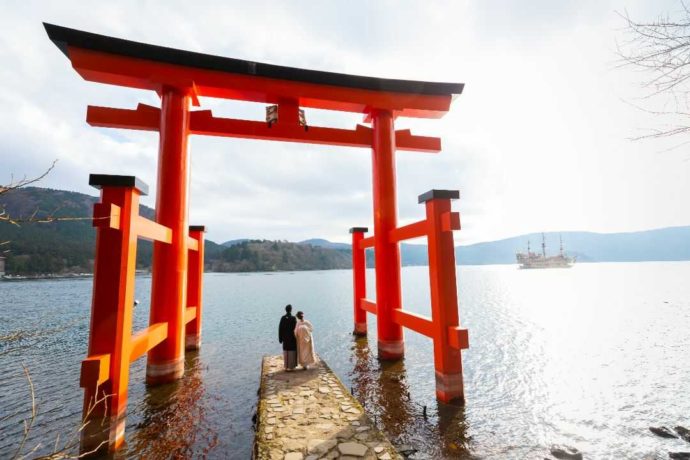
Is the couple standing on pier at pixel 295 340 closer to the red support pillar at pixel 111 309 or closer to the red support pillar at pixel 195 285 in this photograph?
the red support pillar at pixel 111 309

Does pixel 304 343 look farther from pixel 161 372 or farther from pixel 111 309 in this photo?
pixel 111 309

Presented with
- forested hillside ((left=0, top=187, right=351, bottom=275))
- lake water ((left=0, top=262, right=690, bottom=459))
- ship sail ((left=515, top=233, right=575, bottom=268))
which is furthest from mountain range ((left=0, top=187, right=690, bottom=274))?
ship sail ((left=515, top=233, right=575, bottom=268))

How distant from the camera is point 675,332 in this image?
19.8m

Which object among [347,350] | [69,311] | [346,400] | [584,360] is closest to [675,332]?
[584,360]

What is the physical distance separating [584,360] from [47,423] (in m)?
18.9

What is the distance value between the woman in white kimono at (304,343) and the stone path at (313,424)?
2.61ft

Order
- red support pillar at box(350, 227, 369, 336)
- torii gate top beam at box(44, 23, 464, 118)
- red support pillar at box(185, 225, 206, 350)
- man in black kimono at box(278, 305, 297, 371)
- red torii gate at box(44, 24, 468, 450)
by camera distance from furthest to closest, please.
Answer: red support pillar at box(350, 227, 369, 336) → red support pillar at box(185, 225, 206, 350) → man in black kimono at box(278, 305, 297, 371) → torii gate top beam at box(44, 23, 464, 118) → red torii gate at box(44, 24, 468, 450)

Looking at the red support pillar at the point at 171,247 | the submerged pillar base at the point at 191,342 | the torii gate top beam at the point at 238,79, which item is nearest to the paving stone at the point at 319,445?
the red support pillar at the point at 171,247

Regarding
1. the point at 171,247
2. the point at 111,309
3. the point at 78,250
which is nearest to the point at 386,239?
the point at 171,247

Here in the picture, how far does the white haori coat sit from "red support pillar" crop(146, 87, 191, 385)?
3.50m

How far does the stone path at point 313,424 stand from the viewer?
17.2 feet

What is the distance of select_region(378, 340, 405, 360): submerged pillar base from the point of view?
11391mm

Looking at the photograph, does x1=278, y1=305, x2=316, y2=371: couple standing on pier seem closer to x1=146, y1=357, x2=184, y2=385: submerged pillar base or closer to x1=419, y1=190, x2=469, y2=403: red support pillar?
x1=146, y1=357, x2=184, y2=385: submerged pillar base

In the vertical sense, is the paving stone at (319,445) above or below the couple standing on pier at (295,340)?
below
